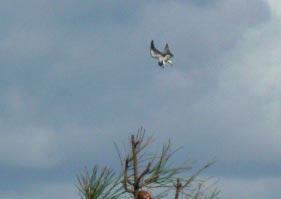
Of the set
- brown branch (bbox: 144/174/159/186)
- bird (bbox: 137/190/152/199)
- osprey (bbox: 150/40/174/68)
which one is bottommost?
bird (bbox: 137/190/152/199)

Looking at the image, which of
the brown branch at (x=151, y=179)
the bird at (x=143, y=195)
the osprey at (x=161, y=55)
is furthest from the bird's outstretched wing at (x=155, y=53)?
the bird at (x=143, y=195)

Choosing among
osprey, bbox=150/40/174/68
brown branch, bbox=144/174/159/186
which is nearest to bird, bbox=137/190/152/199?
brown branch, bbox=144/174/159/186

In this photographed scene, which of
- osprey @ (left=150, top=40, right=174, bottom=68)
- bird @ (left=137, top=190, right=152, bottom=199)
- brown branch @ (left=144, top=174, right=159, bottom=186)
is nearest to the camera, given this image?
bird @ (left=137, top=190, right=152, bottom=199)

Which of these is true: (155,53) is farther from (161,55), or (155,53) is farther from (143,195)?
(143,195)

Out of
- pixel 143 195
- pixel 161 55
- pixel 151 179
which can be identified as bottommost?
pixel 143 195

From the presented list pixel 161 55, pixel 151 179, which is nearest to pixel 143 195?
pixel 151 179

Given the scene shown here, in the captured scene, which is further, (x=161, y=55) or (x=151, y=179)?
(x=161, y=55)

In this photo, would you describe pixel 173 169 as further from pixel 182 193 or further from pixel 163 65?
pixel 163 65

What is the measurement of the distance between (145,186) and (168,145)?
2.93ft

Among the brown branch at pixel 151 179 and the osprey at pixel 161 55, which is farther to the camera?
the osprey at pixel 161 55

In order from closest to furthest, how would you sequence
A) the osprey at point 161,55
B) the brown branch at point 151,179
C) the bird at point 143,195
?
the bird at point 143,195, the brown branch at point 151,179, the osprey at point 161,55

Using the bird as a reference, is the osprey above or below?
above

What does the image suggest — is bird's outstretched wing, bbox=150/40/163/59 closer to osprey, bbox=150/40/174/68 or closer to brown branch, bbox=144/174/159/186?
osprey, bbox=150/40/174/68

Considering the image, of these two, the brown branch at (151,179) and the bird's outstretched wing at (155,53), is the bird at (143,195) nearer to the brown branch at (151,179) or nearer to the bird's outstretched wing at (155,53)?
the brown branch at (151,179)
